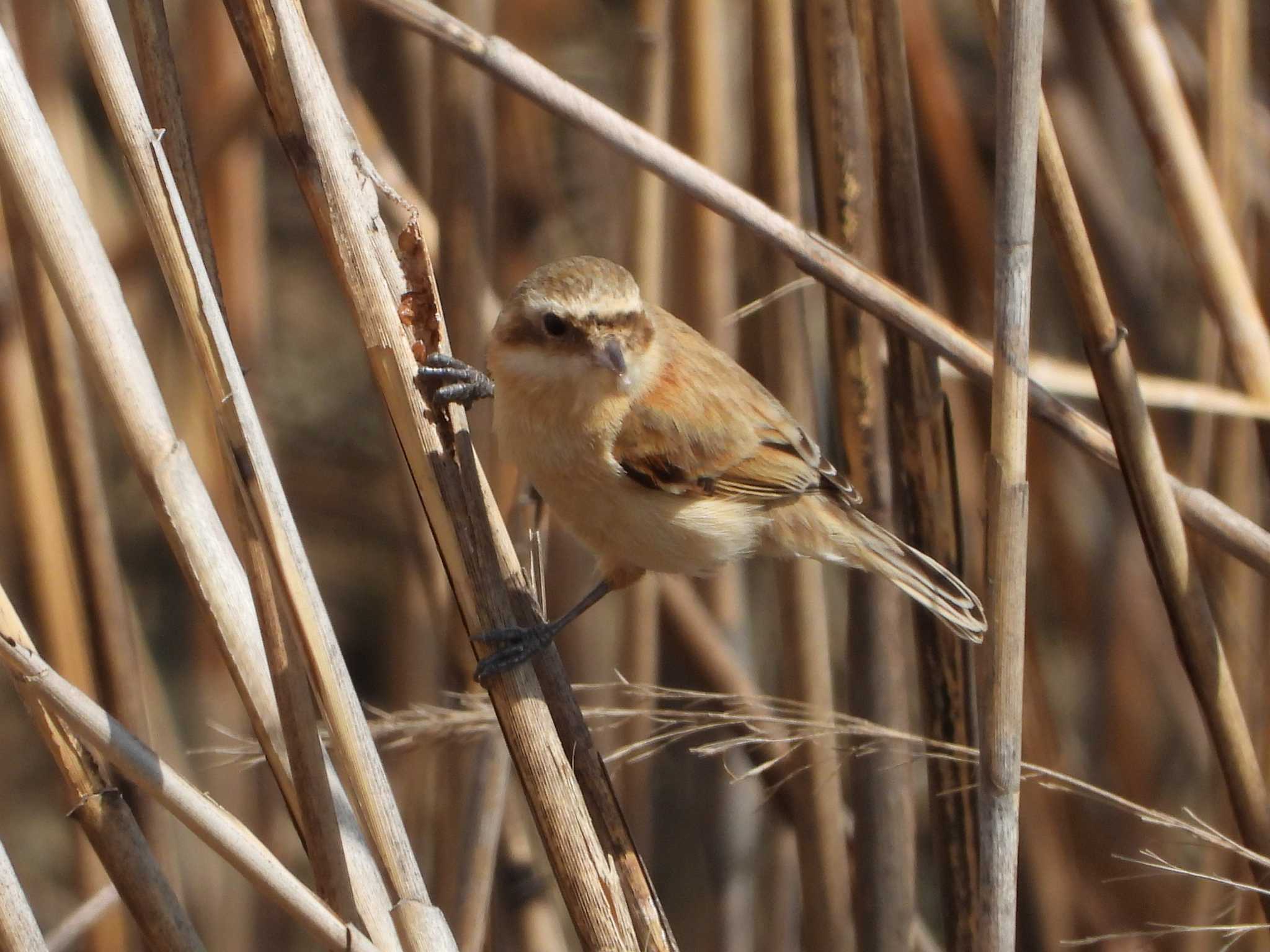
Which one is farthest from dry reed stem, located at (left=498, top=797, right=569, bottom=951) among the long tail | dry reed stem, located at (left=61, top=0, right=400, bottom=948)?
dry reed stem, located at (left=61, top=0, right=400, bottom=948)

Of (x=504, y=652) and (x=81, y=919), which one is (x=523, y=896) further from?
(x=504, y=652)

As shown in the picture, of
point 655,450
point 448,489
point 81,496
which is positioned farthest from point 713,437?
point 81,496

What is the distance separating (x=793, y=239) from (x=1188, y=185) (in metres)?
0.73

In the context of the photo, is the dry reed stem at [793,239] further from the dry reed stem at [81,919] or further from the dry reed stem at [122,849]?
the dry reed stem at [81,919]

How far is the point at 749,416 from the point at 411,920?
143 cm

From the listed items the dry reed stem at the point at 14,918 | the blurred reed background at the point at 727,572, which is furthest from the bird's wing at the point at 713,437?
the dry reed stem at the point at 14,918

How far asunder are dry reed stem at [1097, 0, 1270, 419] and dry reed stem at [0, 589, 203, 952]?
196cm

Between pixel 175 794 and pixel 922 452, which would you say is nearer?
pixel 175 794

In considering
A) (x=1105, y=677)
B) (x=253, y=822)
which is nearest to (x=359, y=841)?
(x=253, y=822)

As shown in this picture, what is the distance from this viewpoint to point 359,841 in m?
1.64

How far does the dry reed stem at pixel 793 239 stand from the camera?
1.93m

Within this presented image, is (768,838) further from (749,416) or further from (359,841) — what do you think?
(359,841)

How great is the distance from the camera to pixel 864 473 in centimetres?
255

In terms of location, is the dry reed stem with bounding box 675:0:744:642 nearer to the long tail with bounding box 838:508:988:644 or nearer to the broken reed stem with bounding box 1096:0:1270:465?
the long tail with bounding box 838:508:988:644
